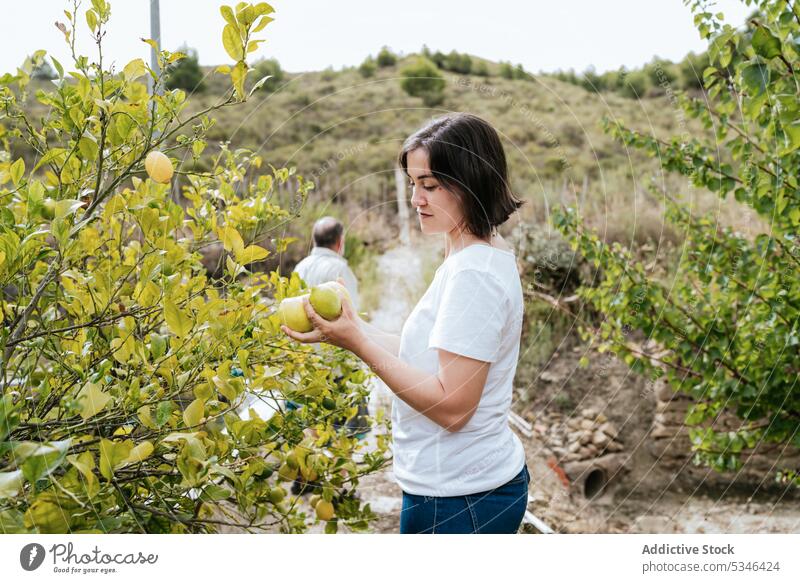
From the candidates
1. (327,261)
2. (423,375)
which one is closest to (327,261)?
(327,261)

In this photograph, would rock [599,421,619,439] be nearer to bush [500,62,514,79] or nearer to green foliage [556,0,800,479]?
green foliage [556,0,800,479]

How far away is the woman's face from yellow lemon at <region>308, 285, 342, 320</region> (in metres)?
0.16

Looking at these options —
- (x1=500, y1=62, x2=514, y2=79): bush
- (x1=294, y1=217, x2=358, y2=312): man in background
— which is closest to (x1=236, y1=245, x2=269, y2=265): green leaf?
(x1=500, y1=62, x2=514, y2=79): bush

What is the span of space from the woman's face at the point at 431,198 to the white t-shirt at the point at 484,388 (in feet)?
0.15

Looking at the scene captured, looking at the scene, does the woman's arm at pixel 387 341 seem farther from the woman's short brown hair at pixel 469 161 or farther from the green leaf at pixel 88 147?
the green leaf at pixel 88 147

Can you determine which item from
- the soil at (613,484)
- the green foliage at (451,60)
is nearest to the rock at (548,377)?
the soil at (613,484)

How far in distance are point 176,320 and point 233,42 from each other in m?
0.30

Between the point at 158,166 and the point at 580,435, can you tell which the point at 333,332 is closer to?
the point at 158,166

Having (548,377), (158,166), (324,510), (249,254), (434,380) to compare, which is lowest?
(548,377)

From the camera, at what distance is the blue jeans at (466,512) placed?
2.93 feet

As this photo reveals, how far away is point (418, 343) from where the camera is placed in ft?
2.94

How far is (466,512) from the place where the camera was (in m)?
0.90

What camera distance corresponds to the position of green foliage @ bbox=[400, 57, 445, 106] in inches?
77.0
